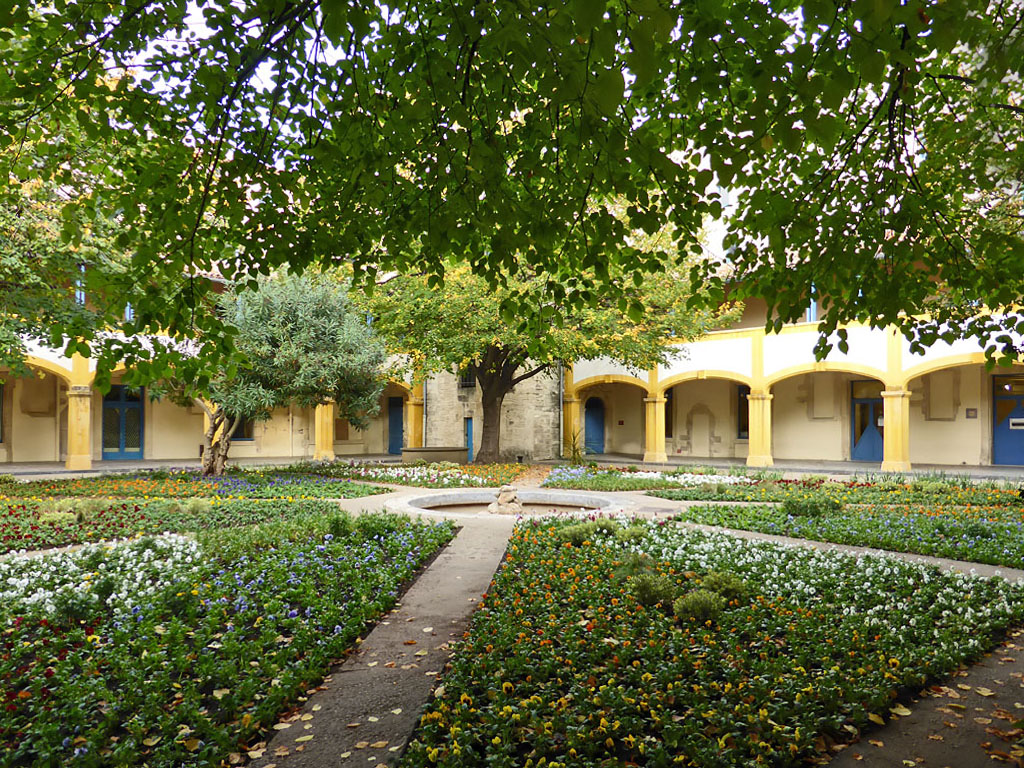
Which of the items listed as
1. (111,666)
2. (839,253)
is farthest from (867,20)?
(111,666)

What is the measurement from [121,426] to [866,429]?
23.5m

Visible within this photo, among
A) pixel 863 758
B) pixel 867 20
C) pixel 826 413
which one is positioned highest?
pixel 867 20

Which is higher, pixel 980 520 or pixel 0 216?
pixel 0 216

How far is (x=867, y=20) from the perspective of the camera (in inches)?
72.4

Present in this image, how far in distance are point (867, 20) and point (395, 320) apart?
14424mm

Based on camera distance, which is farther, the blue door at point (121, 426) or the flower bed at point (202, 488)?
the blue door at point (121, 426)

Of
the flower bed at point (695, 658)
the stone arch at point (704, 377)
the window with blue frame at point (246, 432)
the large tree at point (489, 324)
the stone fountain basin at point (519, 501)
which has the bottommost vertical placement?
the stone fountain basin at point (519, 501)

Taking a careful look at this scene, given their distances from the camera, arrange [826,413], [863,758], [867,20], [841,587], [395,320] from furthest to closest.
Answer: [826,413] < [395,320] < [841,587] < [863,758] < [867,20]

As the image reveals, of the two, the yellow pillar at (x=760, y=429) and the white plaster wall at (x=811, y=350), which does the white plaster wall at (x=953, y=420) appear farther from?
the yellow pillar at (x=760, y=429)

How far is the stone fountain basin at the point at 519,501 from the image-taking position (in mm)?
10883

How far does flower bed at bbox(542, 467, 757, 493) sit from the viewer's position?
12727 mm

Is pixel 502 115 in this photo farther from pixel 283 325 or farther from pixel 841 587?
pixel 283 325

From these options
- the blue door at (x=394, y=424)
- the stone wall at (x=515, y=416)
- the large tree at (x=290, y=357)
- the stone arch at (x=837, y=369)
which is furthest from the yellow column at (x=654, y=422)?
the blue door at (x=394, y=424)

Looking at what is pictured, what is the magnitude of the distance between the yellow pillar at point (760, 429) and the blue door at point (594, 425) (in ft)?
25.3
